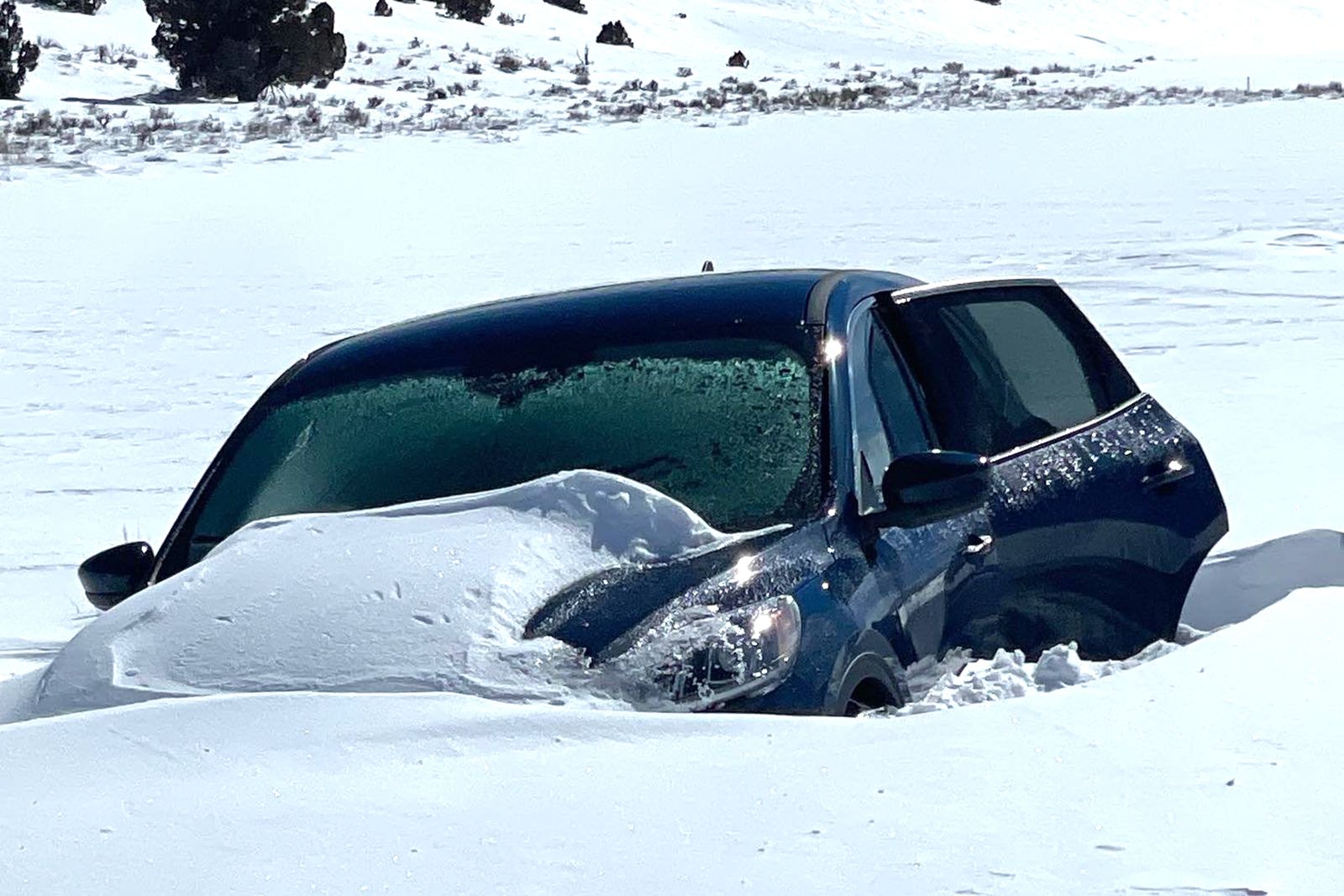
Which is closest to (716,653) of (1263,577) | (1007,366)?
(1007,366)

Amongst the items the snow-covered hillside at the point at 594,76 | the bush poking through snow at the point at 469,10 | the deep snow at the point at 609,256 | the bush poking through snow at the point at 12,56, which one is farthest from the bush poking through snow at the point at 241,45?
the bush poking through snow at the point at 469,10

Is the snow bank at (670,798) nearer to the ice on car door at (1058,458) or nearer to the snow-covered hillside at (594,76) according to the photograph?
the ice on car door at (1058,458)

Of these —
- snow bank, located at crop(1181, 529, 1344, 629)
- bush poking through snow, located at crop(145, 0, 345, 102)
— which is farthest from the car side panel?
bush poking through snow, located at crop(145, 0, 345, 102)

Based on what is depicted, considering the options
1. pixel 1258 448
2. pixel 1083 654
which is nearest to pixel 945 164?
pixel 1258 448

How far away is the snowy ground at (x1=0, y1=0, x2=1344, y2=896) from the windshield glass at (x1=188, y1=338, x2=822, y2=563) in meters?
0.57

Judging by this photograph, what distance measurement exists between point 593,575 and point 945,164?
939 inches

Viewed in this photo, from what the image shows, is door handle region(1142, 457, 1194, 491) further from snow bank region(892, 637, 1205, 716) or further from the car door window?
snow bank region(892, 637, 1205, 716)

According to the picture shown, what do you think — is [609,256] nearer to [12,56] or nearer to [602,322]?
[602,322]

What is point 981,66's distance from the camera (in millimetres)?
62438

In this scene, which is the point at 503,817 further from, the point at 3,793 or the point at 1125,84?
the point at 1125,84

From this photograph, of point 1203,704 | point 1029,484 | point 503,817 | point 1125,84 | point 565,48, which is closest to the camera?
point 503,817

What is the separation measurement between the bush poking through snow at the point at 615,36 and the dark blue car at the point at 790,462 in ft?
178

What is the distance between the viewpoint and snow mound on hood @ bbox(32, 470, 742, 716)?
11.7 feet

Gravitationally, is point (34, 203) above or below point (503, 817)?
below
